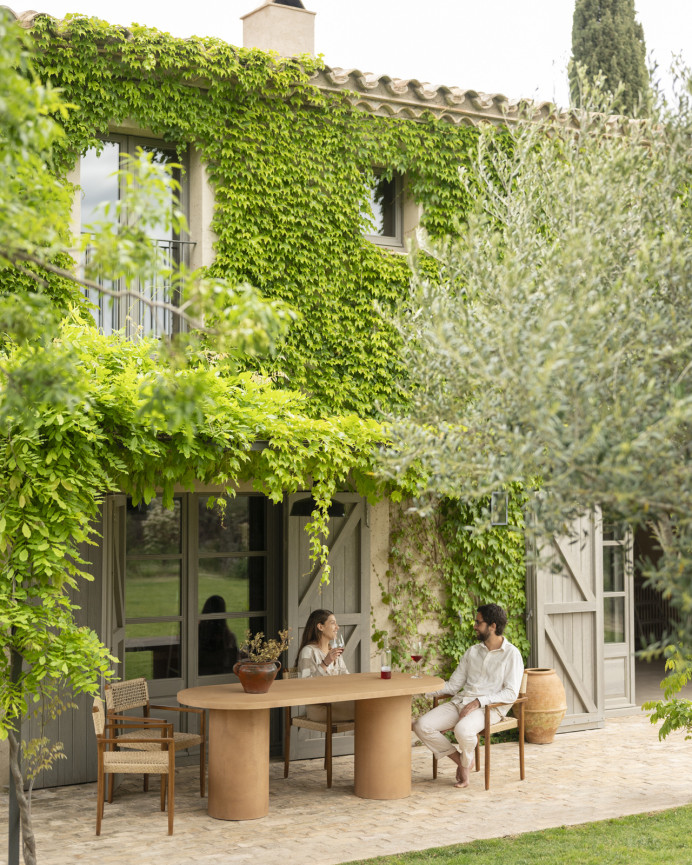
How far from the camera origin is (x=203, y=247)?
801 cm

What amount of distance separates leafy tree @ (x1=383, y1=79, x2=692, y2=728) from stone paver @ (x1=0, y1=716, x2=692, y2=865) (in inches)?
114

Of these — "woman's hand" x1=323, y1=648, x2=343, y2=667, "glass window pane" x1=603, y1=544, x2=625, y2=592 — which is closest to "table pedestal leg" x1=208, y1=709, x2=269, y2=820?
"woman's hand" x1=323, y1=648, x2=343, y2=667

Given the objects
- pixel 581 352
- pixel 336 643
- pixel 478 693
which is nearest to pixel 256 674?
pixel 336 643

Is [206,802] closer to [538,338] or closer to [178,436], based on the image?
[178,436]

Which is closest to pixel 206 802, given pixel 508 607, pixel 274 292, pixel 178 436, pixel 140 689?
pixel 140 689

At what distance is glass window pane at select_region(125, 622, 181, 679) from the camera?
26.2ft

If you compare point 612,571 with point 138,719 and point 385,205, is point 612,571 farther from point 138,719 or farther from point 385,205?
point 138,719

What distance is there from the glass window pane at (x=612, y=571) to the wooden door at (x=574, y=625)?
28 cm

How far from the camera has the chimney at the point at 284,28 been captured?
353 inches

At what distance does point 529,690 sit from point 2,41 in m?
6.81

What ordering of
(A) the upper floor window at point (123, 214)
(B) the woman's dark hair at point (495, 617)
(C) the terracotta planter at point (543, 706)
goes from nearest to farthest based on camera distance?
(B) the woman's dark hair at point (495, 617)
(A) the upper floor window at point (123, 214)
(C) the terracotta planter at point (543, 706)

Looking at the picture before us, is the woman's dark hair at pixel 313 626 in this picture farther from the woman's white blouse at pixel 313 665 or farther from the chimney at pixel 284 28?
the chimney at pixel 284 28

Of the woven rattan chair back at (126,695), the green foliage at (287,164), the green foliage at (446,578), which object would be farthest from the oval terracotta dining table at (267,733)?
the green foliage at (287,164)

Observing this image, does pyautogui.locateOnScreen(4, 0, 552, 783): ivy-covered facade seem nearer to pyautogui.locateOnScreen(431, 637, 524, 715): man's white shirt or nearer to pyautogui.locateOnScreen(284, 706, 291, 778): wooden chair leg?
pyautogui.locateOnScreen(284, 706, 291, 778): wooden chair leg
